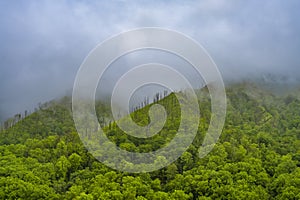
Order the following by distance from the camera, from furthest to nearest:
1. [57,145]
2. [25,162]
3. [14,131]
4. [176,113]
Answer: [14,131] < [176,113] < [57,145] < [25,162]

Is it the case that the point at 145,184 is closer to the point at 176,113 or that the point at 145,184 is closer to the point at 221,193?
the point at 221,193

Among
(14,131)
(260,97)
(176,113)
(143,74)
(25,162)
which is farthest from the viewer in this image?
(260,97)

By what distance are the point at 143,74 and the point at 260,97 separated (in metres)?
123

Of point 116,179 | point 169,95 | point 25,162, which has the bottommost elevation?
→ point 116,179

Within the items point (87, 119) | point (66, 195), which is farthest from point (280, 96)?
point (66, 195)

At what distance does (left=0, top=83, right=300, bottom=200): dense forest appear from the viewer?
6538 centimetres

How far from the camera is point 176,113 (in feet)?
366

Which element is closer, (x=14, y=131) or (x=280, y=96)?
(x=14, y=131)

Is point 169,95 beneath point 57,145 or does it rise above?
above

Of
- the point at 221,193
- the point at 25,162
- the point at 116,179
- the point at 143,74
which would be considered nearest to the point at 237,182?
the point at 221,193

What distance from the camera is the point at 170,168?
76.1 meters

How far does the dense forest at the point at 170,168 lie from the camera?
6538 cm

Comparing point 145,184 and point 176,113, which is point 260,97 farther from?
point 145,184

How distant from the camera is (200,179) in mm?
70875
